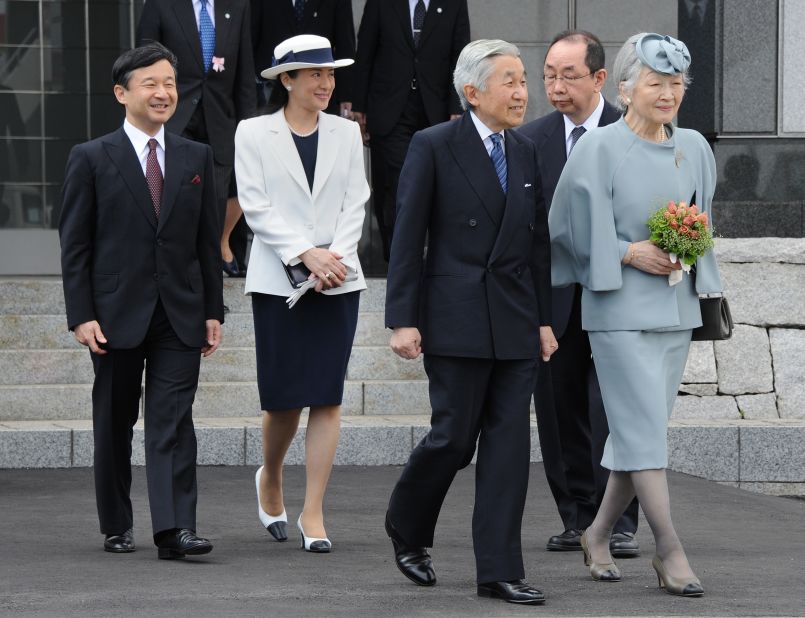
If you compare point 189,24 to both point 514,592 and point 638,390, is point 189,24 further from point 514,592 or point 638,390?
point 514,592

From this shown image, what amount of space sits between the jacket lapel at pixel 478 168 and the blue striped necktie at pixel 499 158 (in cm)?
3

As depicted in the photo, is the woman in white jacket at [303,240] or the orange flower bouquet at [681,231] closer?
the orange flower bouquet at [681,231]

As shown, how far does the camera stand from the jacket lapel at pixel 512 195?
5.84 m

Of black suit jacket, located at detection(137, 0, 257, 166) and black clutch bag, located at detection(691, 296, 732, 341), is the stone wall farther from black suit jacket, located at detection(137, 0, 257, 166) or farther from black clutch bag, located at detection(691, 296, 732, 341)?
black clutch bag, located at detection(691, 296, 732, 341)

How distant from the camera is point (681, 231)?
585cm

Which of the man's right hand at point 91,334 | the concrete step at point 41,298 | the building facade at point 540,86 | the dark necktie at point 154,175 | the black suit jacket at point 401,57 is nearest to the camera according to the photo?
the man's right hand at point 91,334

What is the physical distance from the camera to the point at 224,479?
8750 millimetres

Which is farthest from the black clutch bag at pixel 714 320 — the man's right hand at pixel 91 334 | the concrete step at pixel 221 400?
the concrete step at pixel 221 400

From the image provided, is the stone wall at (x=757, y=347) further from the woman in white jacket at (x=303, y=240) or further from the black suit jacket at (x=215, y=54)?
the woman in white jacket at (x=303, y=240)

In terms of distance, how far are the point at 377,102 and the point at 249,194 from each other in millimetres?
4240

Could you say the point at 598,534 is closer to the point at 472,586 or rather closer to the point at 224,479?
the point at 472,586

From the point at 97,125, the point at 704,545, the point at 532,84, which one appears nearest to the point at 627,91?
the point at 704,545

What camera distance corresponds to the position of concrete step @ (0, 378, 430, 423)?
9.73m

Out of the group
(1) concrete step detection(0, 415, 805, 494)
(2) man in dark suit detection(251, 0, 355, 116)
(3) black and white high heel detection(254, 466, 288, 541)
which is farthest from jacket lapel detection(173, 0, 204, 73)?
(3) black and white high heel detection(254, 466, 288, 541)
